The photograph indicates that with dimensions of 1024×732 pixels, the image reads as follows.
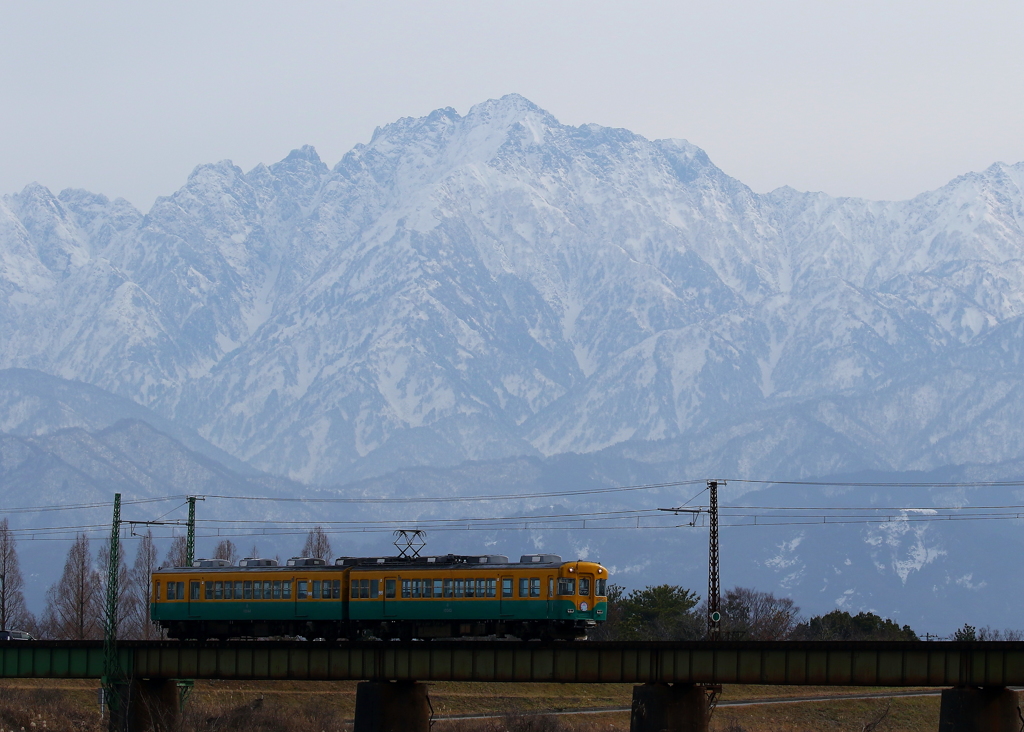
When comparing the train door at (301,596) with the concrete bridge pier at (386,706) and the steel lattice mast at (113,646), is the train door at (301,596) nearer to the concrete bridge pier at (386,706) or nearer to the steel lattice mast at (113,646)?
the concrete bridge pier at (386,706)

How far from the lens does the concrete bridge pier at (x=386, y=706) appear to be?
94375mm

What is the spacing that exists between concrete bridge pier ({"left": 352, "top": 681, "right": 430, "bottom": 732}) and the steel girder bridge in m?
0.06

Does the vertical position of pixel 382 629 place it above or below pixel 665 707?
above

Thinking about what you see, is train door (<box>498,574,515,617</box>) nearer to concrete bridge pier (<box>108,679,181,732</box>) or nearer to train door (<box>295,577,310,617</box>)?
train door (<box>295,577,310,617</box>)

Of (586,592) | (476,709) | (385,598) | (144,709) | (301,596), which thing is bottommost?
(476,709)

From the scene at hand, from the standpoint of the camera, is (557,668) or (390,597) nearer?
(557,668)

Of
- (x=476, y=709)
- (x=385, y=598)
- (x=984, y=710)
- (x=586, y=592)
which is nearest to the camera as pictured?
(x=984, y=710)

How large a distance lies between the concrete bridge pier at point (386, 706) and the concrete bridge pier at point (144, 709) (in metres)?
13.3

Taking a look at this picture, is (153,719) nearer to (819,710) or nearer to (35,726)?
(35,726)

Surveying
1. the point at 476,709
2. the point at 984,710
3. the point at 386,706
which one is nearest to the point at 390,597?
the point at 386,706

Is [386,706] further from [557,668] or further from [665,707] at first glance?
[665,707]

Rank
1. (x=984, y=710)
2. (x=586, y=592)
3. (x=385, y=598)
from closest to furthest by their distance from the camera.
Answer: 1. (x=984, y=710)
2. (x=586, y=592)
3. (x=385, y=598)

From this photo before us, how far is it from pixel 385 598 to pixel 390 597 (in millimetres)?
357

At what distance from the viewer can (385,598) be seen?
96625mm
